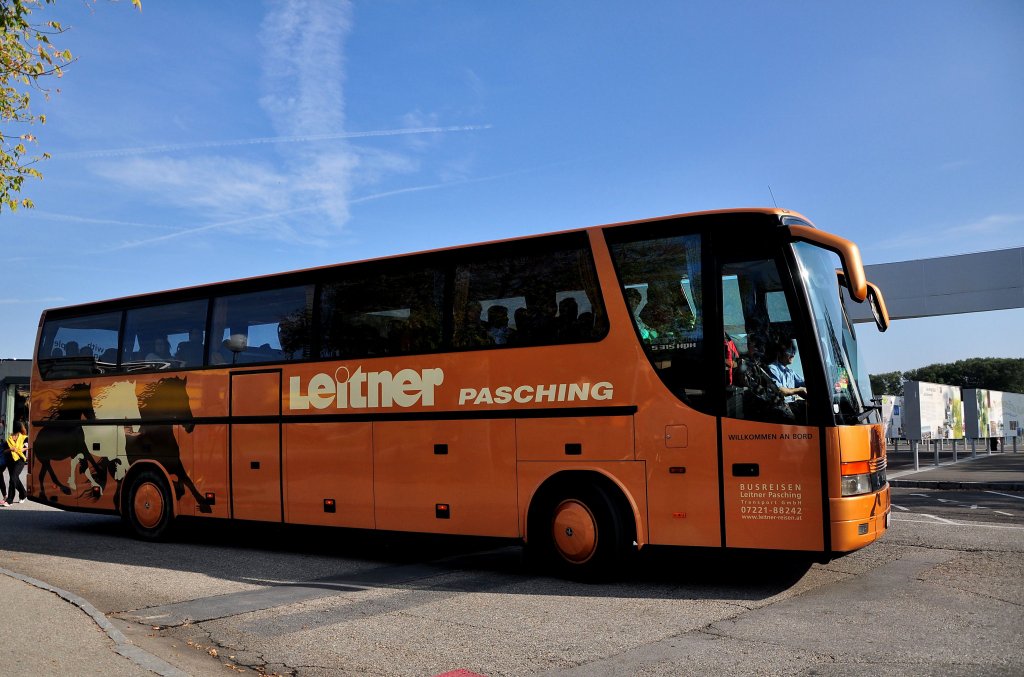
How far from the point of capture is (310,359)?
10.5m

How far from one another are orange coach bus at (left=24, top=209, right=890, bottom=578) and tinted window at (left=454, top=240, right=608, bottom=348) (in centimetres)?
2

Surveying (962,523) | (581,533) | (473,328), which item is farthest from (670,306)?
(962,523)

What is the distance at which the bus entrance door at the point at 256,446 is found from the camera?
1087cm

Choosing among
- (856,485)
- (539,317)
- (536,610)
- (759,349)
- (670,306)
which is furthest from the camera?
(539,317)

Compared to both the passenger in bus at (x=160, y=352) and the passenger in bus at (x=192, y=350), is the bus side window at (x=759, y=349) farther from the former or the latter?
the passenger in bus at (x=160, y=352)

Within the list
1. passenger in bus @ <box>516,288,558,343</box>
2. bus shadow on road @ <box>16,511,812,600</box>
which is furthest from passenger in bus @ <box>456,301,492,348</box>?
bus shadow on road @ <box>16,511,812,600</box>

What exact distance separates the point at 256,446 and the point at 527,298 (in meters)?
4.35

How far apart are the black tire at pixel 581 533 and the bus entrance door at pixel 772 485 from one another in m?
1.06

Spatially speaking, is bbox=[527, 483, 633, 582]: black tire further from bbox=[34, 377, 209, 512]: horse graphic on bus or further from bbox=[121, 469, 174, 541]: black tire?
bbox=[121, 469, 174, 541]: black tire

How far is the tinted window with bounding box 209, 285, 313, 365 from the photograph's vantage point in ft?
35.1

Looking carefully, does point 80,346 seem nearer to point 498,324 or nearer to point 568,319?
point 498,324

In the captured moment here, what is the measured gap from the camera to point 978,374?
138250mm

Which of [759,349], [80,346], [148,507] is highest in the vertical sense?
[80,346]

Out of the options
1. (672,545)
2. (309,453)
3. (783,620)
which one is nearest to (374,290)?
(309,453)
